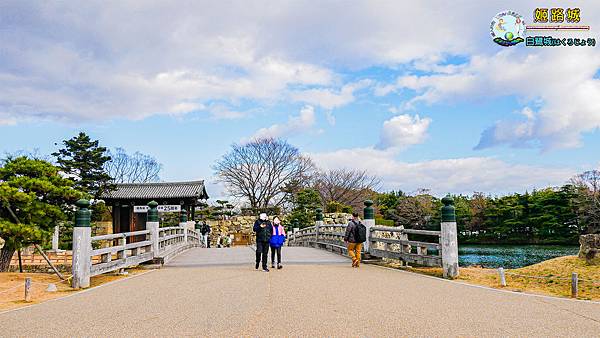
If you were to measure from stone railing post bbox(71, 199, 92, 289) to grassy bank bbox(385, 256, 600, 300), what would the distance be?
724 centimetres

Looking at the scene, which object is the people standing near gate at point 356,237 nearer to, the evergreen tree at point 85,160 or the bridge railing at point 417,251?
the bridge railing at point 417,251

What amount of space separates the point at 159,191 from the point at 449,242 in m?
28.6

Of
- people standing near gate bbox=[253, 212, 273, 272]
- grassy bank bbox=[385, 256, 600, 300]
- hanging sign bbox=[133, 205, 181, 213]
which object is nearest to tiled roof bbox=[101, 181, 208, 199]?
hanging sign bbox=[133, 205, 181, 213]

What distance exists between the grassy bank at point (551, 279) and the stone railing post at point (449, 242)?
0.31 metres

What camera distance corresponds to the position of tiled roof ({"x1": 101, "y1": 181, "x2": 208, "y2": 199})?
114 feet

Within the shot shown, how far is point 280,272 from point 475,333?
663cm

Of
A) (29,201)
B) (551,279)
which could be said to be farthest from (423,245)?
(29,201)

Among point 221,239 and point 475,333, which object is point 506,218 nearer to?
point 221,239

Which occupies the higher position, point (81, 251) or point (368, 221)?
point (368, 221)

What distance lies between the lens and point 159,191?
1406 inches

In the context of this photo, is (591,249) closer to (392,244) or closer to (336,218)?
(392,244)

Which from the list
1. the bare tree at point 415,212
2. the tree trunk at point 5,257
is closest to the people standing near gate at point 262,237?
the tree trunk at point 5,257

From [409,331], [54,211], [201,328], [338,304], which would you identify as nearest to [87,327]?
[201,328]

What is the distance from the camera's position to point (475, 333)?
5.42 m
